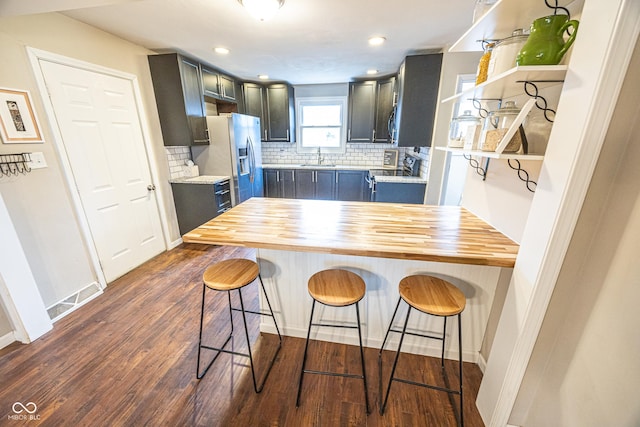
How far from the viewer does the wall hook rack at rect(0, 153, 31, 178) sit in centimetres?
164

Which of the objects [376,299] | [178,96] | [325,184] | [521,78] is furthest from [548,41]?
[325,184]

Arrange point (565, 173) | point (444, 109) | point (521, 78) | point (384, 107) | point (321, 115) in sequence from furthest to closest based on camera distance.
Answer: point (321, 115) → point (384, 107) → point (444, 109) → point (521, 78) → point (565, 173)

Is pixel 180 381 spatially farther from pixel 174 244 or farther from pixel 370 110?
pixel 370 110

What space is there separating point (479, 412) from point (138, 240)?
345cm

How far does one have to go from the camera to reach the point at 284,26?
214cm

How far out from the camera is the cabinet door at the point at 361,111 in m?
4.18

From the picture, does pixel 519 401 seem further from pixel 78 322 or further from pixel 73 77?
pixel 73 77

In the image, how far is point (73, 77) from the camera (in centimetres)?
Answer: 208

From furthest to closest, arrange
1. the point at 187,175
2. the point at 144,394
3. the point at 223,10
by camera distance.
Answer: the point at 187,175 → the point at 223,10 → the point at 144,394

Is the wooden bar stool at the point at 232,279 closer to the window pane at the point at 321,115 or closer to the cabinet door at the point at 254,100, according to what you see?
the cabinet door at the point at 254,100

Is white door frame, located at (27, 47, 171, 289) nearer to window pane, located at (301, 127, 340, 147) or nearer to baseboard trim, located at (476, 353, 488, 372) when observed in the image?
window pane, located at (301, 127, 340, 147)

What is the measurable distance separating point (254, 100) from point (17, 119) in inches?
127

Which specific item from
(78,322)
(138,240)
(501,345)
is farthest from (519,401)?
(138,240)

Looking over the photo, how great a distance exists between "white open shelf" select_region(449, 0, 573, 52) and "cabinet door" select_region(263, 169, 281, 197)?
387 centimetres
